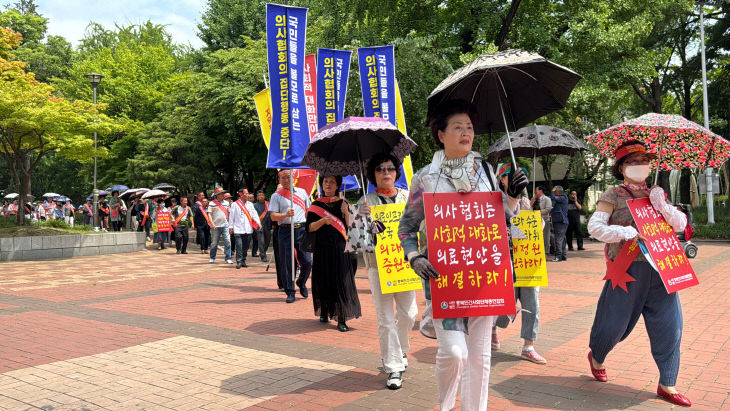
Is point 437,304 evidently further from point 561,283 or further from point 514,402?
point 561,283

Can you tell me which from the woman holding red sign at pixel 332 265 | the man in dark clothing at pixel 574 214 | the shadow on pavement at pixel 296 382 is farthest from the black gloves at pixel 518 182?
the man in dark clothing at pixel 574 214

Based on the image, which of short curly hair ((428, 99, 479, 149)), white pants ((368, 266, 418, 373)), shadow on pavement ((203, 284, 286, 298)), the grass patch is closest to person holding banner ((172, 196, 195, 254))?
the grass patch

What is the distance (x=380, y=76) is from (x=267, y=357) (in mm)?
6802

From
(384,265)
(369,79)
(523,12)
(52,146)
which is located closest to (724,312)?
(384,265)

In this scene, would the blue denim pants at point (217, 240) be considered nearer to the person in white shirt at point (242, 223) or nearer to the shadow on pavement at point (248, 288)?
the person in white shirt at point (242, 223)

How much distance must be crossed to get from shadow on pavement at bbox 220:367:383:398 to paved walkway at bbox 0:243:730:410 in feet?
0.05

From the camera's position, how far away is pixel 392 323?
4.71 meters

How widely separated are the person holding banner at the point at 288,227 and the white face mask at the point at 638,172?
5080 mm

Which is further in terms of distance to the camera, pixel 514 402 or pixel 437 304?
pixel 514 402

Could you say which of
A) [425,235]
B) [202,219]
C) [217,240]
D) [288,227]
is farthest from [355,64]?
[425,235]

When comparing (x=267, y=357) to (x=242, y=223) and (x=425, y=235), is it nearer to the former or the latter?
(x=425, y=235)

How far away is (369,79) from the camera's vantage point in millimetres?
11008

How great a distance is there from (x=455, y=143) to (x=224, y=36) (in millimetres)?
31447

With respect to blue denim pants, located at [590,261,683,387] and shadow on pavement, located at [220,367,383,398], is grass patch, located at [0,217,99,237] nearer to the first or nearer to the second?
shadow on pavement, located at [220,367,383,398]
